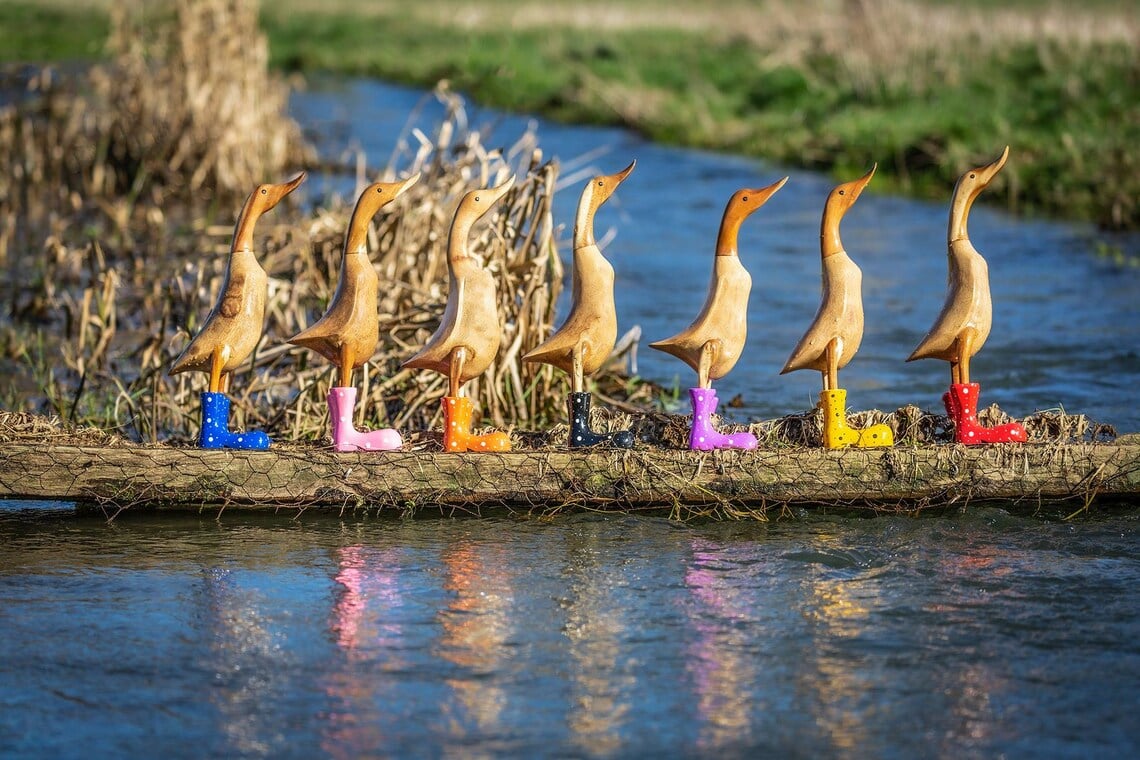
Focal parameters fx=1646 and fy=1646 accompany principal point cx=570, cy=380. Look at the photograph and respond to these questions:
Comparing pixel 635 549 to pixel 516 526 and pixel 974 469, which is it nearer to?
pixel 516 526

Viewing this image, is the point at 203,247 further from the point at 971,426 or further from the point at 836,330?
the point at 971,426

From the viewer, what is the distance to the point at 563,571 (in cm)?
613

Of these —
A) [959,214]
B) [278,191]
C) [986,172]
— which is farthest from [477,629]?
[986,172]

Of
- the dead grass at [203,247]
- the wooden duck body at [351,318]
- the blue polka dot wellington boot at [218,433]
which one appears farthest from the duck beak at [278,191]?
the blue polka dot wellington boot at [218,433]

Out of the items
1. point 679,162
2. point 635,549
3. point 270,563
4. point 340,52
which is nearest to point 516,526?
point 635,549

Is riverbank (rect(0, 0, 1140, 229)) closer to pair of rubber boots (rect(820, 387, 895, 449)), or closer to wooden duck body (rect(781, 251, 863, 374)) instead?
wooden duck body (rect(781, 251, 863, 374))

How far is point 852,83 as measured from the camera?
A: 19984 millimetres

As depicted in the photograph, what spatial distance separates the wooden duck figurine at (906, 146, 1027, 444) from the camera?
6.62 metres

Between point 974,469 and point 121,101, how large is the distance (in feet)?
35.7

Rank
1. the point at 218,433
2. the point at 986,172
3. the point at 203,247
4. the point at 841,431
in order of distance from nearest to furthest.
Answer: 1. the point at 218,433
2. the point at 841,431
3. the point at 986,172
4. the point at 203,247

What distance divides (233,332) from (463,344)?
0.91 meters

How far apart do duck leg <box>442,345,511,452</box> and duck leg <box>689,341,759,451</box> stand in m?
0.75

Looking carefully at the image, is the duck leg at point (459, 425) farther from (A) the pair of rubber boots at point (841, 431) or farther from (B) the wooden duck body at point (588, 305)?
(A) the pair of rubber boots at point (841, 431)

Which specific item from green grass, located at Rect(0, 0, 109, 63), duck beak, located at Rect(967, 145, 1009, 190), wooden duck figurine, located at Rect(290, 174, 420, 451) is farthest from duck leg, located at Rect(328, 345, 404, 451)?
green grass, located at Rect(0, 0, 109, 63)
